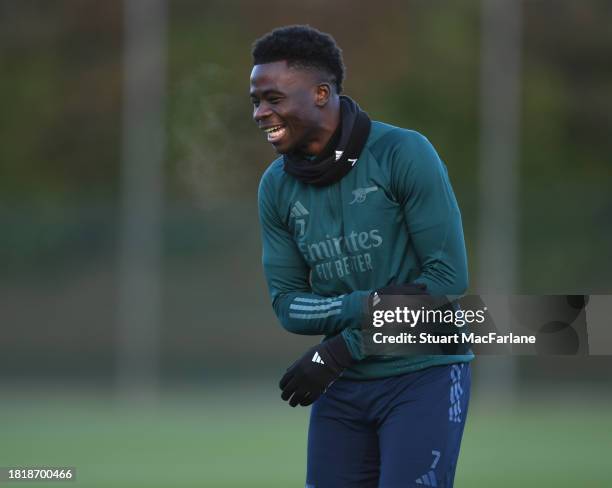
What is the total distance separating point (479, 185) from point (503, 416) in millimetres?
3408

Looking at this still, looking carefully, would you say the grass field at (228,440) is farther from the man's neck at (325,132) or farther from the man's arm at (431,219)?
the man's arm at (431,219)

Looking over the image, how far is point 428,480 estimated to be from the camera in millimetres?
4730

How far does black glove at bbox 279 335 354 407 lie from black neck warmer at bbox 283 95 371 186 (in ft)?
1.96

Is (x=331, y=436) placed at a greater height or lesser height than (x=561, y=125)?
lesser

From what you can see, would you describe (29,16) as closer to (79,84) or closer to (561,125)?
(79,84)

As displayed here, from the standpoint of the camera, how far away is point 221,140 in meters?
19.2

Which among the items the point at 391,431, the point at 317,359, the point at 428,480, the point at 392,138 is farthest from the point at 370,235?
the point at 428,480

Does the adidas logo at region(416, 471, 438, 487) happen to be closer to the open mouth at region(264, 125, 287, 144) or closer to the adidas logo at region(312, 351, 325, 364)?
the adidas logo at region(312, 351, 325, 364)

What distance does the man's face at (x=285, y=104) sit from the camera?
4.93m

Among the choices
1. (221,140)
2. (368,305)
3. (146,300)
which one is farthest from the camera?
(221,140)

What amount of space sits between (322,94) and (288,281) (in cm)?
74

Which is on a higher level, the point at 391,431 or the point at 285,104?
the point at 285,104

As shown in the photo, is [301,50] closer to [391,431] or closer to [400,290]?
[400,290]

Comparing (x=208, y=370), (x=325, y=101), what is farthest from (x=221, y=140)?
(x=325, y=101)
